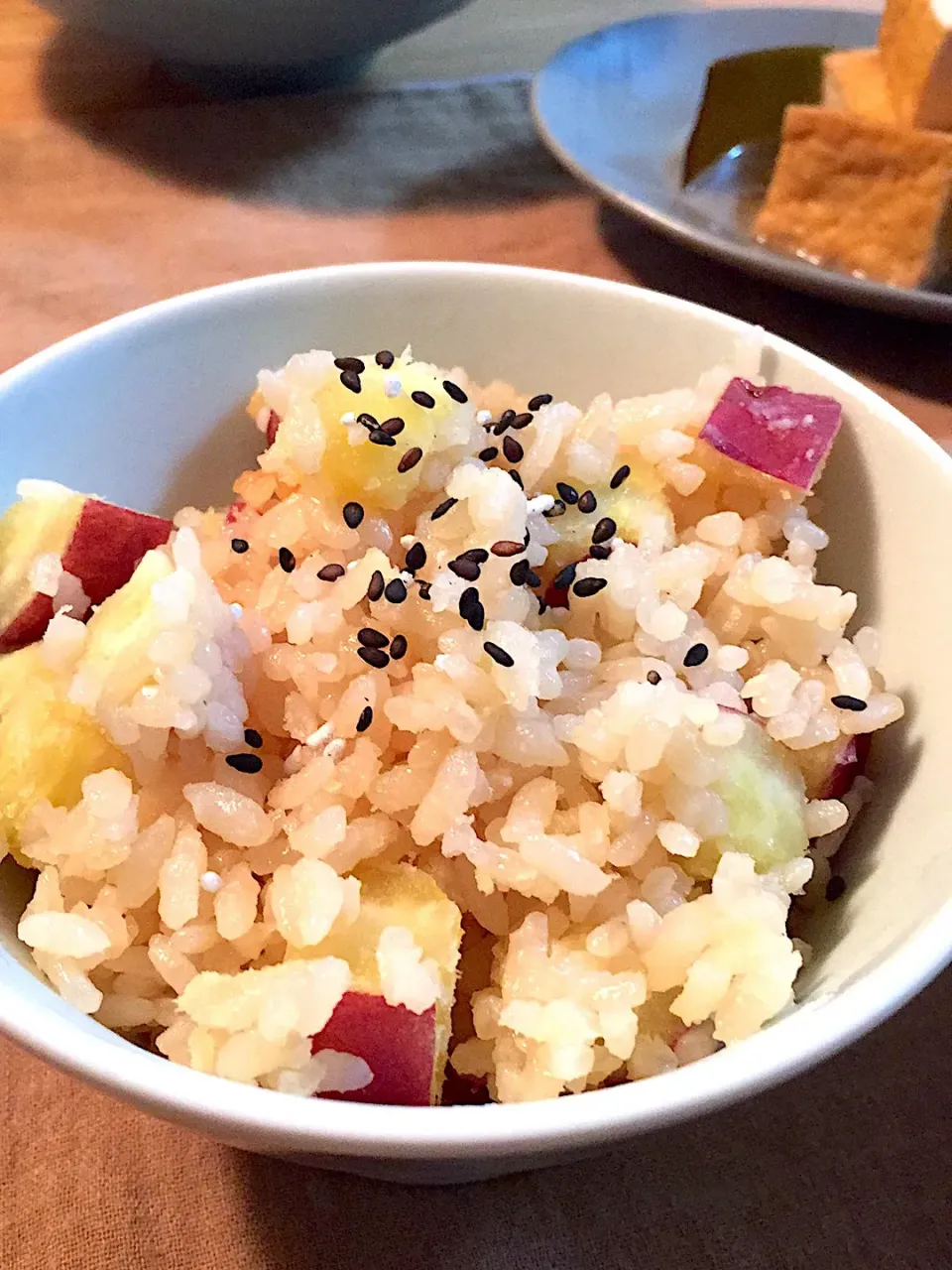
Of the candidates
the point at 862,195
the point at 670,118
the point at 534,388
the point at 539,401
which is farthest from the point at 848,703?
the point at 670,118

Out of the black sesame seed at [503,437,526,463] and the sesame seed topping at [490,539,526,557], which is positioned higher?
the sesame seed topping at [490,539,526,557]

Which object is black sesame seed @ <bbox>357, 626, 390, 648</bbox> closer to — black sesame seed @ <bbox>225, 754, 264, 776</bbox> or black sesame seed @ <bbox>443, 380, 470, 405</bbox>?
black sesame seed @ <bbox>225, 754, 264, 776</bbox>

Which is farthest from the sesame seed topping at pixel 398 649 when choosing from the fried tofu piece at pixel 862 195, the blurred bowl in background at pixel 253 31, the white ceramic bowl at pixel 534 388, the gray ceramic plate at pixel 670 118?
the blurred bowl in background at pixel 253 31

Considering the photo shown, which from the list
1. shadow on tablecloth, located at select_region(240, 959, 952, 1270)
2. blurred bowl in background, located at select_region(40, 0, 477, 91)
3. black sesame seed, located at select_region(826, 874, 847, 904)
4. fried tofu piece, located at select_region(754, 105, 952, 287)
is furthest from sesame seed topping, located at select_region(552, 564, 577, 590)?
blurred bowl in background, located at select_region(40, 0, 477, 91)

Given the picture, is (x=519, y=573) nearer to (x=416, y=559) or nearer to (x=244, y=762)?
(x=416, y=559)

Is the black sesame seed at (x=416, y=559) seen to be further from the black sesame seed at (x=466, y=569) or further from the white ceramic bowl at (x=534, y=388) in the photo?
the white ceramic bowl at (x=534, y=388)

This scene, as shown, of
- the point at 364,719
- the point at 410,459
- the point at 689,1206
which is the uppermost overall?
the point at 410,459
